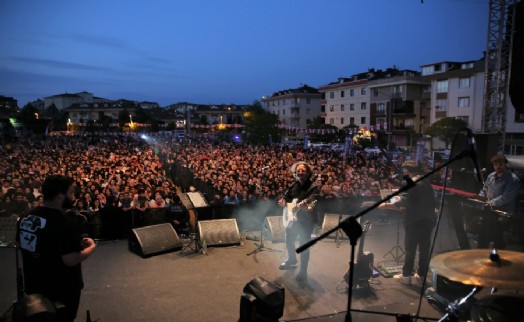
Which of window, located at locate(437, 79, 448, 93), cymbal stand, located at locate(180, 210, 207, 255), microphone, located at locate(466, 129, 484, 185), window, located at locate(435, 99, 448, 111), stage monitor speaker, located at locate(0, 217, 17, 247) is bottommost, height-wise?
cymbal stand, located at locate(180, 210, 207, 255)

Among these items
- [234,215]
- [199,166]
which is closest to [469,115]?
[199,166]

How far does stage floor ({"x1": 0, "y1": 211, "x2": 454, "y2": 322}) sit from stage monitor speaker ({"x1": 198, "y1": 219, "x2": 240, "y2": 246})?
145 mm

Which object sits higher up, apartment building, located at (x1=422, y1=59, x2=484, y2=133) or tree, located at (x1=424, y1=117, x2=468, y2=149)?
apartment building, located at (x1=422, y1=59, x2=484, y2=133)

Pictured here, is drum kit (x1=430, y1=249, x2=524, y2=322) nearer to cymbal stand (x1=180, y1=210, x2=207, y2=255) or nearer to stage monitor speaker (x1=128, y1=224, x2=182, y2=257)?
cymbal stand (x1=180, y1=210, x2=207, y2=255)

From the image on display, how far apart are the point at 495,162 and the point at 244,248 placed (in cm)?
476

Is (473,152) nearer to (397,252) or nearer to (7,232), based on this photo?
(397,252)

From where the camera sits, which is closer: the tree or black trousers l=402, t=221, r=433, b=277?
black trousers l=402, t=221, r=433, b=277

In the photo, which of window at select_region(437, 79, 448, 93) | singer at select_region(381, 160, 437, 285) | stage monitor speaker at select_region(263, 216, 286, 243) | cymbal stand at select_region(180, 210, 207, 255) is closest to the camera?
singer at select_region(381, 160, 437, 285)

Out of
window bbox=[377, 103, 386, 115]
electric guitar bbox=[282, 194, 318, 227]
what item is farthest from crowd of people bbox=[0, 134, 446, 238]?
window bbox=[377, 103, 386, 115]

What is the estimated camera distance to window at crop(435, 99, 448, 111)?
122 feet

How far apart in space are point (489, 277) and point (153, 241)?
5.81m

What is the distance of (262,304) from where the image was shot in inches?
143

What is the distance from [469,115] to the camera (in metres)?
34.8

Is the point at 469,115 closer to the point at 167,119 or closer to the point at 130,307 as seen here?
the point at 130,307
